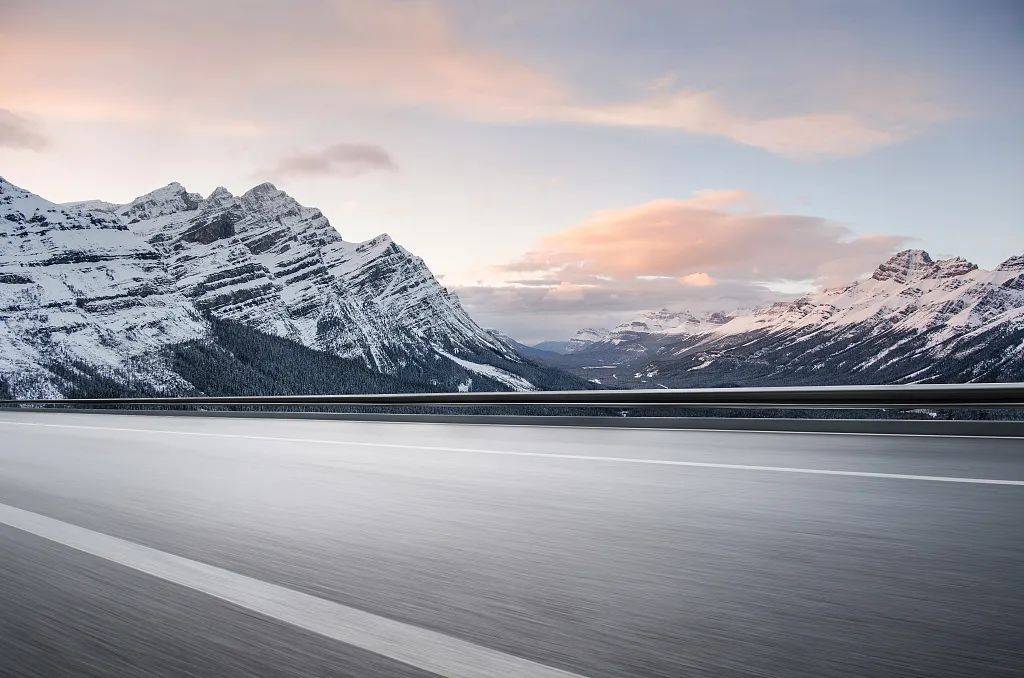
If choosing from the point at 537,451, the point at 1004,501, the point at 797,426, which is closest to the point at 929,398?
the point at 797,426

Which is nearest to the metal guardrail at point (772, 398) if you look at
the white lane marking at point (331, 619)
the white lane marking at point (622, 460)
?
the white lane marking at point (622, 460)

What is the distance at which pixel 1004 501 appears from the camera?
18.6 feet

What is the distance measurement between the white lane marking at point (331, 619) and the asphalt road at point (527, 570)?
13 mm

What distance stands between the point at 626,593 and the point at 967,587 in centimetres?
127

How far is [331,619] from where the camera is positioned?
332cm

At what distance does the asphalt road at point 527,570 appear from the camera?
2.90 m

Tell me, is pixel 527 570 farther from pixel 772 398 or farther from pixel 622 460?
pixel 772 398

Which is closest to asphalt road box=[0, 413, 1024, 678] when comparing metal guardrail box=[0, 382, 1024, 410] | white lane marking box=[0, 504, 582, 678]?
white lane marking box=[0, 504, 582, 678]

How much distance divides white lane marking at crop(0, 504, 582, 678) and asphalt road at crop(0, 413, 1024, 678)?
0.01m

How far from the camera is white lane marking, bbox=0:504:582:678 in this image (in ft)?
9.11

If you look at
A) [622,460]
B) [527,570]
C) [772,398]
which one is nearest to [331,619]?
[527,570]

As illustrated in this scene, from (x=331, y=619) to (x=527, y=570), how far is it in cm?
101

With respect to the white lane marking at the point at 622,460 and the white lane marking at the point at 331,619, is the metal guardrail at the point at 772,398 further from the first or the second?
the white lane marking at the point at 331,619

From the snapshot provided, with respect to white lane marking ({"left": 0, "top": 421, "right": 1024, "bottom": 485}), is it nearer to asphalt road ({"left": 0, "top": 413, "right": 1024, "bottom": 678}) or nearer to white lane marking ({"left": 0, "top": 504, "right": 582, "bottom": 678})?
asphalt road ({"left": 0, "top": 413, "right": 1024, "bottom": 678})
